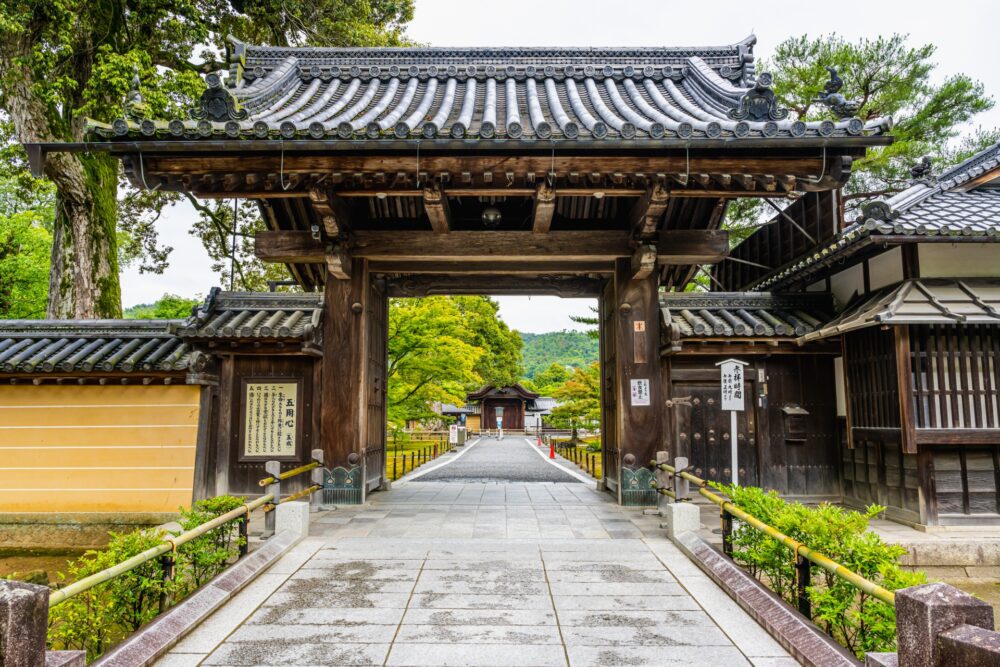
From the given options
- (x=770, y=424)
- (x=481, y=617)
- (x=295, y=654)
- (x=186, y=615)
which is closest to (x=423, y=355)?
(x=770, y=424)

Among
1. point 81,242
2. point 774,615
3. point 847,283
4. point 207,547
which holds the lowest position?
point 774,615

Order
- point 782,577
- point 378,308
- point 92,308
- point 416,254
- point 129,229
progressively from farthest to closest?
point 129,229
point 92,308
point 378,308
point 416,254
point 782,577

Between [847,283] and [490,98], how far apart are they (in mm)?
6438

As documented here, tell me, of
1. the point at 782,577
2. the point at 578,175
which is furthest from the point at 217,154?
the point at 782,577

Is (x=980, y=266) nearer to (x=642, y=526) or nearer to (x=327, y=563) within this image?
(x=642, y=526)

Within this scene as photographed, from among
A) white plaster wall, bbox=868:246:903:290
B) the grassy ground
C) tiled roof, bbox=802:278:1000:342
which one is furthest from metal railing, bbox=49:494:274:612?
white plaster wall, bbox=868:246:903:290

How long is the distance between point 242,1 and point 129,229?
8476 millimetres

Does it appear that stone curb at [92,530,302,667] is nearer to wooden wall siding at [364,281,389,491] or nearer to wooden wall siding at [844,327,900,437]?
wooden wall siding at [364,281,389,491]

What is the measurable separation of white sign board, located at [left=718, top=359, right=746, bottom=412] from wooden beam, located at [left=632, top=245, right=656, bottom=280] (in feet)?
5.65

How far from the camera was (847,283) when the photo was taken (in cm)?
969

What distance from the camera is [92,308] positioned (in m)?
12.8

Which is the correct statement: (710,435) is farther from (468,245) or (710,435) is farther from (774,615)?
(774,615)

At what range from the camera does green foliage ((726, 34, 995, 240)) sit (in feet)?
53.6

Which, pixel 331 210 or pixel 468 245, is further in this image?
pixel 468 245
